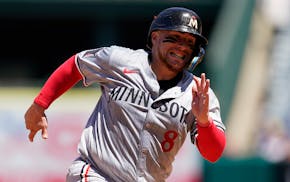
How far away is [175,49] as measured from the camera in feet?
18.4

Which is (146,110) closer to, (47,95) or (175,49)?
(175,49)

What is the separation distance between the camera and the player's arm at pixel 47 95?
5816 millimetres

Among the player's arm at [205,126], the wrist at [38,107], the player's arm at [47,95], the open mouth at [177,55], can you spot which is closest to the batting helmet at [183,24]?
the open mouth at [177,55]

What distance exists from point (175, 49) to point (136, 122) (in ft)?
1.57

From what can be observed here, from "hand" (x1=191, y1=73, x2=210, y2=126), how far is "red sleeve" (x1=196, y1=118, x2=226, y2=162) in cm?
→ 6

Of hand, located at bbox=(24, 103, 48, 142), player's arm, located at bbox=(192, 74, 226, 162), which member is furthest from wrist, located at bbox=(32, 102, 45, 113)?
player's arm, located at bbox=(192, 74, 226, 162)

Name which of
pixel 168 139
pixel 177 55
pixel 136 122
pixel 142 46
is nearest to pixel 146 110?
pixel 136 122

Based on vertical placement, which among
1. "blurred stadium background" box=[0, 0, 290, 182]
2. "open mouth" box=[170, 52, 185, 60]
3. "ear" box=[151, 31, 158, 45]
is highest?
"ear" box=[151, 31, 158, 45]

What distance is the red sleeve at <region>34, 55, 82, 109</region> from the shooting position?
584 cm

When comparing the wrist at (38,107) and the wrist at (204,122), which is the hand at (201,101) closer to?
the wrist at (204,122)

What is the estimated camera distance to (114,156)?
5660 mm

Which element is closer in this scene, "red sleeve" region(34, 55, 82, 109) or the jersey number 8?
the jersey number 8

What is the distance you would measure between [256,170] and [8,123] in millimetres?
3106

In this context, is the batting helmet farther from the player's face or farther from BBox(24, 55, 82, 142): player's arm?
BBox(24, 55, 82, 142): player's arm
